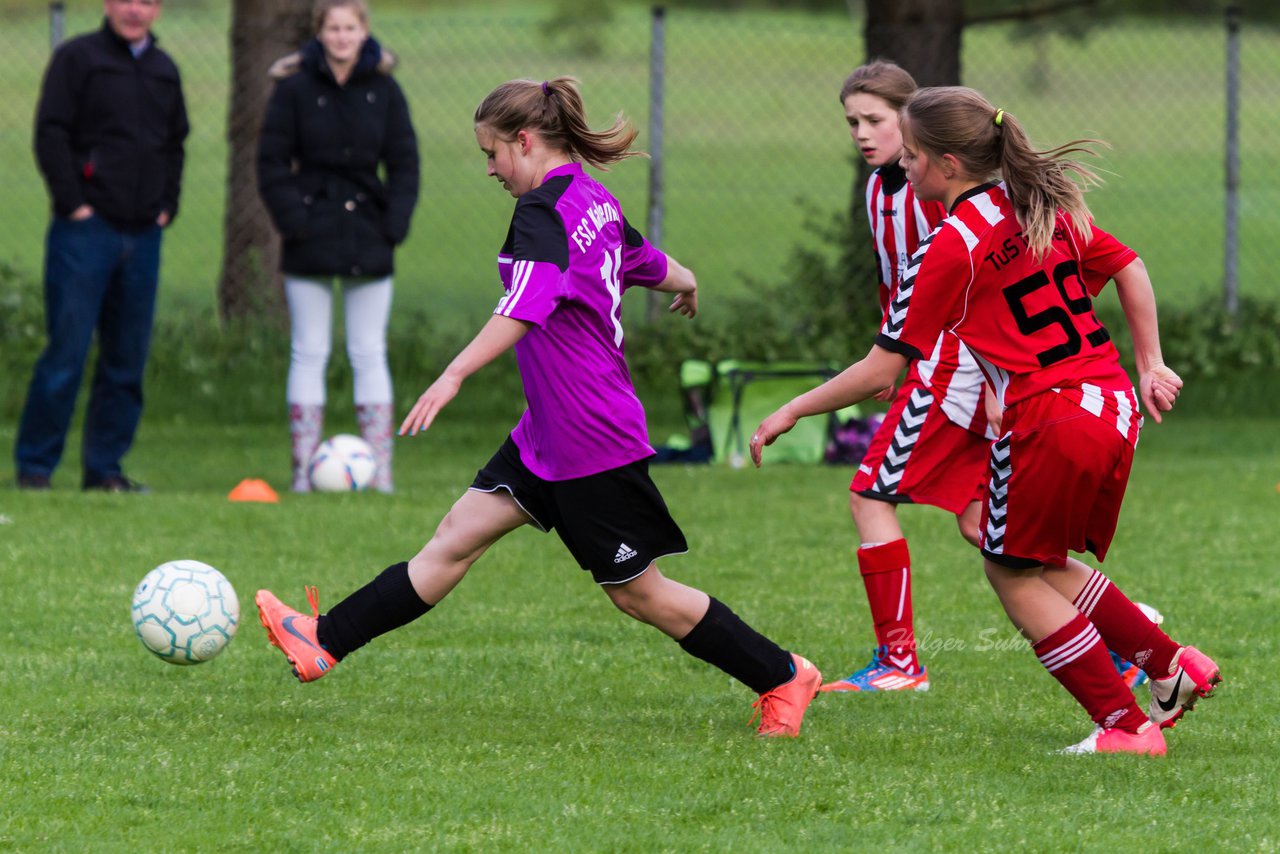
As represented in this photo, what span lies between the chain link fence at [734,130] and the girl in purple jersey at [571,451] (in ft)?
34.2

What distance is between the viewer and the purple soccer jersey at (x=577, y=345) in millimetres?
4605

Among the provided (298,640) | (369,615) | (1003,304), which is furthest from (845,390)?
(298,640)

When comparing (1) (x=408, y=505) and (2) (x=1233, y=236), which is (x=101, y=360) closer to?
(1) (x=408, y=505)

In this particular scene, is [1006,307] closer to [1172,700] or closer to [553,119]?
[1172,700]

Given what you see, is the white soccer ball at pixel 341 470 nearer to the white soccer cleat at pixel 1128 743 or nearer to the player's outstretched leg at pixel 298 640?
the player's outstretched leg at pixel 298 640

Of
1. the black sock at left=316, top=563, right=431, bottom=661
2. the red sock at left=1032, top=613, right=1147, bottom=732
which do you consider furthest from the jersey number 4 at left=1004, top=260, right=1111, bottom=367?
the black sock at left=316, top=563, right=431, bottom=661

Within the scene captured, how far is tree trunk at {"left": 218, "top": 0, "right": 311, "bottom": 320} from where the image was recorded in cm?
1162

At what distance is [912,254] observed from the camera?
207 inches

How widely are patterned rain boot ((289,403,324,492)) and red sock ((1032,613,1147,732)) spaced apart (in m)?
4.92

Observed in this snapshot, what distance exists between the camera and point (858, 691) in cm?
540

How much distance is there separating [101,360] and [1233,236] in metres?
7.16

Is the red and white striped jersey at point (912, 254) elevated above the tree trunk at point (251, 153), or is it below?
above

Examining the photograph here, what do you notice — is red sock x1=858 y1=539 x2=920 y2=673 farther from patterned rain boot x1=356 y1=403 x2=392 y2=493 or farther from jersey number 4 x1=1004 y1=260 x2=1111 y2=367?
patterned rain boot x1=356 y1=403 x2=392 y2=493

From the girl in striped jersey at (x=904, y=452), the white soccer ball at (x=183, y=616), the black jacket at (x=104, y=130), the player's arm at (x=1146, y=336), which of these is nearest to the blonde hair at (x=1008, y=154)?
the player's arm at (x=1146, y=336)
